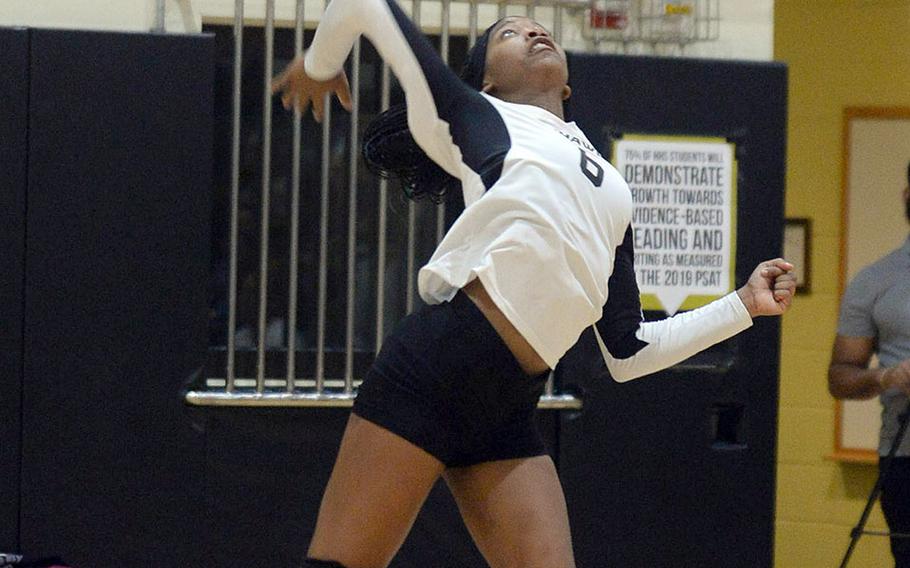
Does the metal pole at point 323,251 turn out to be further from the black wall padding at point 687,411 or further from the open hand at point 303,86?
the open hand at point 303,86

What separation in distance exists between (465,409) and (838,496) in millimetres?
3791

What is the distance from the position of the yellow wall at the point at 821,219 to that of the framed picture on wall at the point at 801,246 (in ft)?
0.10

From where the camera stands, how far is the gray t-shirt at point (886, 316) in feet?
15.6

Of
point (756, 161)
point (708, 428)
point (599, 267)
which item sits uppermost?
point (756, 161)

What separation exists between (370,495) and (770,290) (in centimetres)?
93

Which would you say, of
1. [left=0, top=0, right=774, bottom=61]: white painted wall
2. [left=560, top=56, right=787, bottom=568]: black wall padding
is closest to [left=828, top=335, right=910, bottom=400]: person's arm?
[left=560, top=56, right=787, bottom=568]: black wall padding

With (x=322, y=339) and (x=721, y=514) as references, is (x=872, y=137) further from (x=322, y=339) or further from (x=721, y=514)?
(x=322, y=339)

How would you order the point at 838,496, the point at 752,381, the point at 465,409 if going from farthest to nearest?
1. the point at 838,496
2. the point at 752,381
3. the point at 465,409

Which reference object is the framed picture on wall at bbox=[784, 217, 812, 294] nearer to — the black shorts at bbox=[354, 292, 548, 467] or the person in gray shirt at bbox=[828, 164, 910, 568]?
the person in gray shirt at bbox=[828, 164, 910, 568]

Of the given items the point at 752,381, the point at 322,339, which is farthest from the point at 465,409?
the point at 752,381

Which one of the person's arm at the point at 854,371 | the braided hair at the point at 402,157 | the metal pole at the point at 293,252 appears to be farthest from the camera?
the person's arm at the point at 854,371

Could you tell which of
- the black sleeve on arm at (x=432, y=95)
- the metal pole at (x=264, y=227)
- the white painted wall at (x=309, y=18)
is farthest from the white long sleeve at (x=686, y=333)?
the white painted wall at (x=309, y=18)

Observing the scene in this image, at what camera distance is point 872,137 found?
624 centimetres

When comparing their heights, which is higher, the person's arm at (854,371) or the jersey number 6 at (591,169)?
the jersey number 6 at (591,169)
